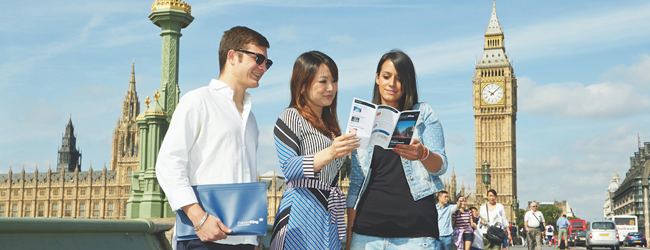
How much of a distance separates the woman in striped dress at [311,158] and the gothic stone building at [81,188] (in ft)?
248

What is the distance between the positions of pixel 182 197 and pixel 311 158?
0.53 meters

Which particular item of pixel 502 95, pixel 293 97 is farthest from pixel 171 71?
pixel 502 95

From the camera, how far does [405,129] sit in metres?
2.50

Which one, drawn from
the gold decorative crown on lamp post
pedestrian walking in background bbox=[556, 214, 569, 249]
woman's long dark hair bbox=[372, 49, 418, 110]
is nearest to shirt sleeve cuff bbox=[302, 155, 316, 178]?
Answer: woman's long dark hair bbox=[372, 49, 418, 110]

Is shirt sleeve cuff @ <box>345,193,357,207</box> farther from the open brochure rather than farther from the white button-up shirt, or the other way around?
the white button-up shirt

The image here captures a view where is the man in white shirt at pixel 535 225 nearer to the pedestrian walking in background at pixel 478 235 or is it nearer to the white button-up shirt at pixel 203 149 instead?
the pedestrian walking in background at pixel 478 235

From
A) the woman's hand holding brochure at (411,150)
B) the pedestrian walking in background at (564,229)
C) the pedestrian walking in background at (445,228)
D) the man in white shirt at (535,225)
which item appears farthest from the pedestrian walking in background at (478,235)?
the pedestrian walking in background at (564,229)

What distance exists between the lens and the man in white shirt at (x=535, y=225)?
39.2 feet

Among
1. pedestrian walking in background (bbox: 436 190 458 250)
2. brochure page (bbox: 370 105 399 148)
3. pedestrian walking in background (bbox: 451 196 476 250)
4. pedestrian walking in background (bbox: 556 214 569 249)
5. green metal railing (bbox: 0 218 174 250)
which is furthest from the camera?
pedestrian walking in background (bbox: 556 214 569 249)

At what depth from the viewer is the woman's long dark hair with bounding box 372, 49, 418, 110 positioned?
2.80 m

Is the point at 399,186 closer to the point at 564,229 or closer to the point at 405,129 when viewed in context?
the point at 405,129

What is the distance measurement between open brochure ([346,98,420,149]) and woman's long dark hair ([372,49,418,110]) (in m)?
0.33

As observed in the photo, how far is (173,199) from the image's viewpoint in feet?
7.05

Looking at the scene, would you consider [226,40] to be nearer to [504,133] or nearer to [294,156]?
[294,156]
